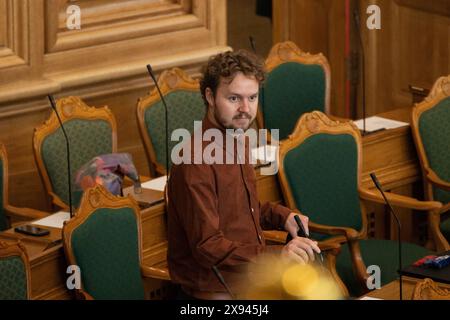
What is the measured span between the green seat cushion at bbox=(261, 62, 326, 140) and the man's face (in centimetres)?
278

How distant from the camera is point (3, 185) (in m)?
5.81

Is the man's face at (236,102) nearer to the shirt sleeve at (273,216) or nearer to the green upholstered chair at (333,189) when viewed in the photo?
the shirt sleeve at (273,216)

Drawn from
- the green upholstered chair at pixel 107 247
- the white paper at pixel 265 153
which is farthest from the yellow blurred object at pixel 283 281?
the white paper at pixel 265 153

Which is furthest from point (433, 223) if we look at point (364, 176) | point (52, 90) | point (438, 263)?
point (52, 90)

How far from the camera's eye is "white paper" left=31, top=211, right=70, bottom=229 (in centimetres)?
532

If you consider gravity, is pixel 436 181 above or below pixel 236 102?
below

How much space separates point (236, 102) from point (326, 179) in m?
1.89

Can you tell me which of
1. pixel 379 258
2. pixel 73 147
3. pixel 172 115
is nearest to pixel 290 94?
pixel 172 115

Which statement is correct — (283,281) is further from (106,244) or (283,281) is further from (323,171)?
(323,171)

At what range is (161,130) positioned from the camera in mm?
6328

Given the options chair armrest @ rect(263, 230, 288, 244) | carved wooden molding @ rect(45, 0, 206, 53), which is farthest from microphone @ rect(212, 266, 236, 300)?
carved wooden molding @ rect(45, 0, 206, 53)

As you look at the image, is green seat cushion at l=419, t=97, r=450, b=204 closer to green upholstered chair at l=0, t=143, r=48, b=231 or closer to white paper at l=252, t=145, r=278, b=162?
white paper at l=252, t=145, r=278, b=162

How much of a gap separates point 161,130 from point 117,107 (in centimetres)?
60

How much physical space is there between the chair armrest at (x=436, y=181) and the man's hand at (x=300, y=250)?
246 centimetres
